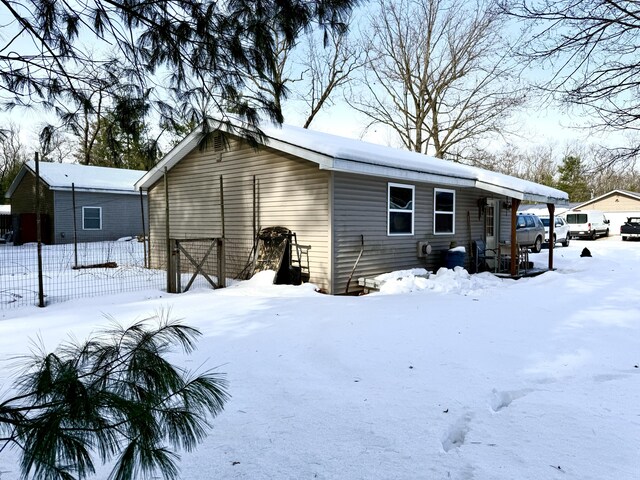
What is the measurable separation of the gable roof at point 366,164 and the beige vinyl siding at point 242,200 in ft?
1.49

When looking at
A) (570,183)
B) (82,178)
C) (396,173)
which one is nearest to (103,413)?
(396,173)

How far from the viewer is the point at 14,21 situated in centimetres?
305

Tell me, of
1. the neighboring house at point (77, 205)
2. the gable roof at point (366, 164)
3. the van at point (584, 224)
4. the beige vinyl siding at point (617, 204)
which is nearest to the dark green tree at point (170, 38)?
the gable roof at point (366, 164)

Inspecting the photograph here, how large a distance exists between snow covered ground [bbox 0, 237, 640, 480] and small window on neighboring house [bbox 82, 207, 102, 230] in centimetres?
1416

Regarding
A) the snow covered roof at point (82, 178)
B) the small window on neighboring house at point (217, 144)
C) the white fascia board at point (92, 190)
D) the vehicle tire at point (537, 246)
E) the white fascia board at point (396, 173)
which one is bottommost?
the vehicle tire at point (537, 246)

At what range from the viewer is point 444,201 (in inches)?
425

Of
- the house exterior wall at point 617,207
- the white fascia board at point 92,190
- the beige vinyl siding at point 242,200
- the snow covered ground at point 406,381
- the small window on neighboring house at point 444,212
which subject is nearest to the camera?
the snow covered ground at point 406,381

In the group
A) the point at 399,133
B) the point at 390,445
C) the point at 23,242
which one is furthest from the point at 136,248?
the point at 399,133

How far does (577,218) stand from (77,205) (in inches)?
1096

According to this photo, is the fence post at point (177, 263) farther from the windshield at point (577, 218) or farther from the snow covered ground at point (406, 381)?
the windshield at point (577, 218)

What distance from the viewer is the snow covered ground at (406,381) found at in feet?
7.68

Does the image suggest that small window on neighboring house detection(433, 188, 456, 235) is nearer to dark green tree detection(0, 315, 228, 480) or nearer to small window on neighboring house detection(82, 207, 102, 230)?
dark green tree detection(0, 315, 228, 480)

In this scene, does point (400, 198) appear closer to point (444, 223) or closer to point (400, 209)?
point (400, 209)

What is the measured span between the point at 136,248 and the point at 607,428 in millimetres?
16491
